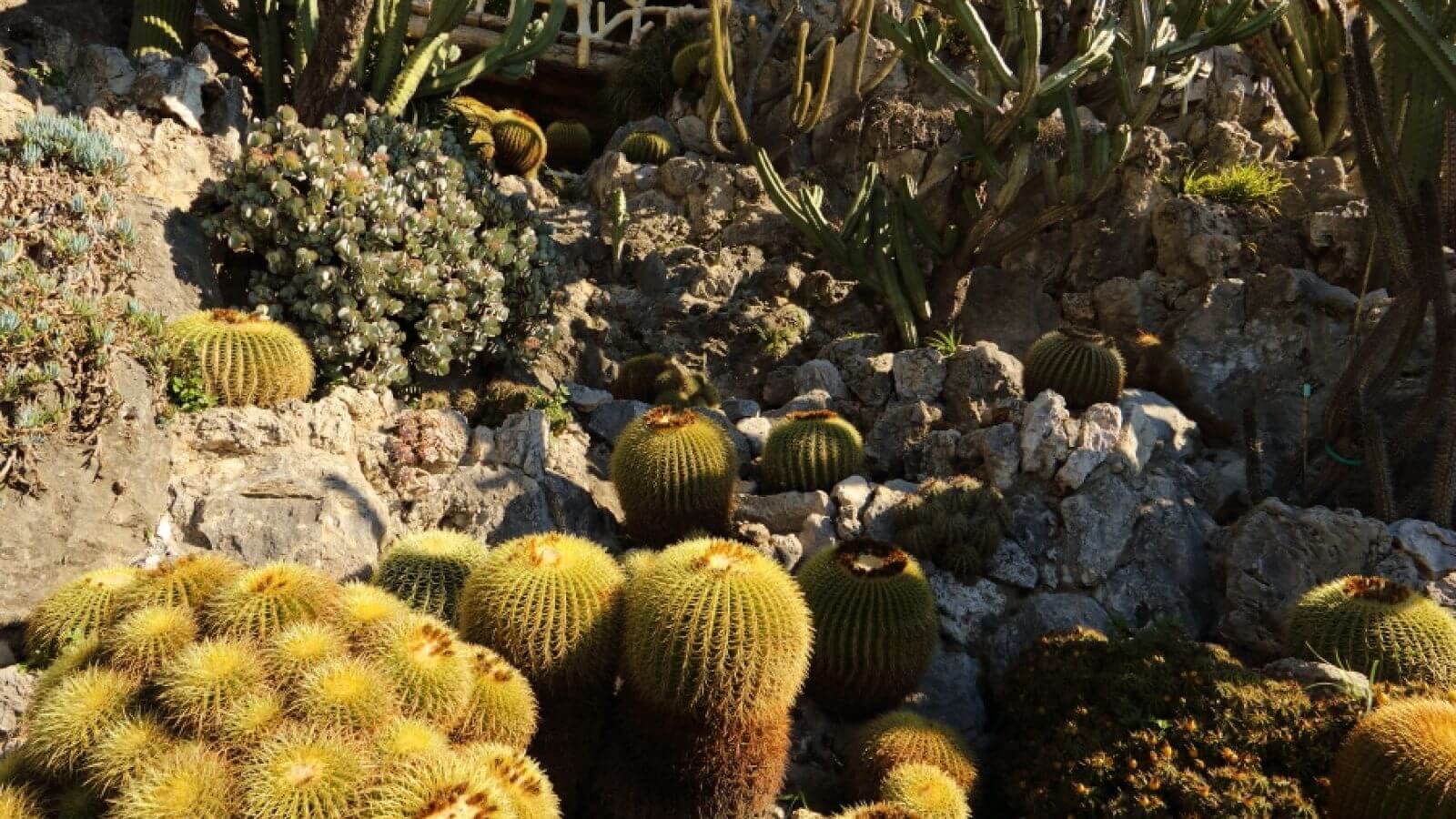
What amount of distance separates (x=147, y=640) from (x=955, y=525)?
13.4 feet

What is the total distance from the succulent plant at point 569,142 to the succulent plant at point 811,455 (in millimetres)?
7713

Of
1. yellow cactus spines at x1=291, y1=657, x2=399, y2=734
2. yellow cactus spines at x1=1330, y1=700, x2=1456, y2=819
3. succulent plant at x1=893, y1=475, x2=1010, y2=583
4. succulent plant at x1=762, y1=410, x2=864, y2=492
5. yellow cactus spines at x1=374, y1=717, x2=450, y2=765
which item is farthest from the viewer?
succulent plant at x1=762, y1=410, x2=864, y2=492

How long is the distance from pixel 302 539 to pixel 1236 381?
21.3 feet

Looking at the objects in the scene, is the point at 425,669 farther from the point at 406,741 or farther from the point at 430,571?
the point at 430,571

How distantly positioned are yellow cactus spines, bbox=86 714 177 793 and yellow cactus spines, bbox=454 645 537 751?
89cm

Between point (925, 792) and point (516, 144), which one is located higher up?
point (516, 144)

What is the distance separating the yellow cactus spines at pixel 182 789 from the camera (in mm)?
2756

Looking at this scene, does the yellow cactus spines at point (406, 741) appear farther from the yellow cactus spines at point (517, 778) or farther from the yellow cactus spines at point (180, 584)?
the yellow cactus spines at point (180, 584)

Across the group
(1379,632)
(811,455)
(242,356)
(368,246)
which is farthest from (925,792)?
(368,246)

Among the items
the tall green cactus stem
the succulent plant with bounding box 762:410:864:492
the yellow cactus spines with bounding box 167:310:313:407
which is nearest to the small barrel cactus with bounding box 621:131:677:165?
the tall green cactus stem

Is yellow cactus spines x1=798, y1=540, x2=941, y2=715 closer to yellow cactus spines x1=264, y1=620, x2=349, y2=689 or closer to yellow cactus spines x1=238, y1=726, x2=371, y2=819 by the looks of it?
yellow cactus spines x1=264, y1=620, x2=349, y2=689

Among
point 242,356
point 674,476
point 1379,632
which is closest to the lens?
point 1379,632

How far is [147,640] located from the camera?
11.2 feet

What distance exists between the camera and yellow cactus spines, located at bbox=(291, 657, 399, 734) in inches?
120
